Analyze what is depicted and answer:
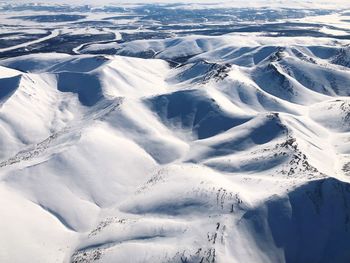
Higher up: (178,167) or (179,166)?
(178,167)

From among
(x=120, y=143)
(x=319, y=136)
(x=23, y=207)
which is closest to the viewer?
(x=23, y=207)

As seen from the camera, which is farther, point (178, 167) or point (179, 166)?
point (179, 166)

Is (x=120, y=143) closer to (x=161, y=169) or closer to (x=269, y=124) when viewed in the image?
(x=161, y=169)

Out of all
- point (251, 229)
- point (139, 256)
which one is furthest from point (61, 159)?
point (251, 229)

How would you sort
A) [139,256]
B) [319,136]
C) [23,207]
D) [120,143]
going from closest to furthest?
1. [139,256]
2. [23,207]
3. [120,143]
4. [319,136]
